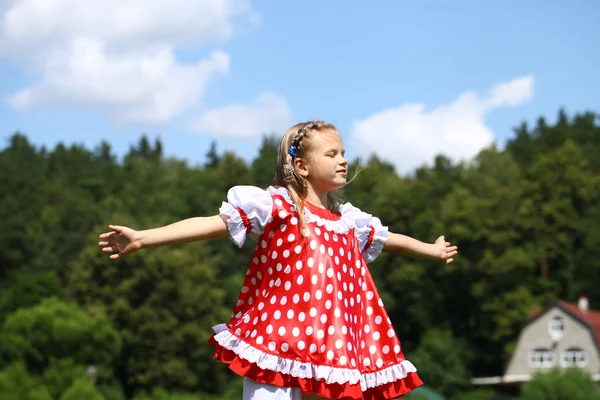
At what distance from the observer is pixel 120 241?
5906 millimetres

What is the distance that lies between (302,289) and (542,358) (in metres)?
57.3

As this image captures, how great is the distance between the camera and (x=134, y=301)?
169ft

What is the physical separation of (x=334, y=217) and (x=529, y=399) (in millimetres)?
40140

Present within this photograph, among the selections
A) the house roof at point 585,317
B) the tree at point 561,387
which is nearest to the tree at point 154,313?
the tree at point 561,387

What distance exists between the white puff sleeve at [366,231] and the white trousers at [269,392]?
1162mm

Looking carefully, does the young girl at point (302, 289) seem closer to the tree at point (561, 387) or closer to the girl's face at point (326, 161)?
the girl's face at point (326, 161)

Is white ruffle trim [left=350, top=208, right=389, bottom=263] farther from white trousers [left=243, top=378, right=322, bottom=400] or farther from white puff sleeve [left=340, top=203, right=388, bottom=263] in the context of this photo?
white trousers [left=243, top=378, right=322, bottom=400]

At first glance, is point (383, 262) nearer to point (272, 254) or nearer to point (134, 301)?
point (134, 301)

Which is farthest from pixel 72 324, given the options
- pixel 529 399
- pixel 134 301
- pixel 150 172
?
pixel 150 172

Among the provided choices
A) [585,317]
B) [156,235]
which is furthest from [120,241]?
[585,317]

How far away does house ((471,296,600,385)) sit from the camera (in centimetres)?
5797

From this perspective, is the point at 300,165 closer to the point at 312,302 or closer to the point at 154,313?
the point at 312,302

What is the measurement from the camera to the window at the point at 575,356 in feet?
197

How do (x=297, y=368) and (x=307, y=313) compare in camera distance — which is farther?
(x=307, y=313)
